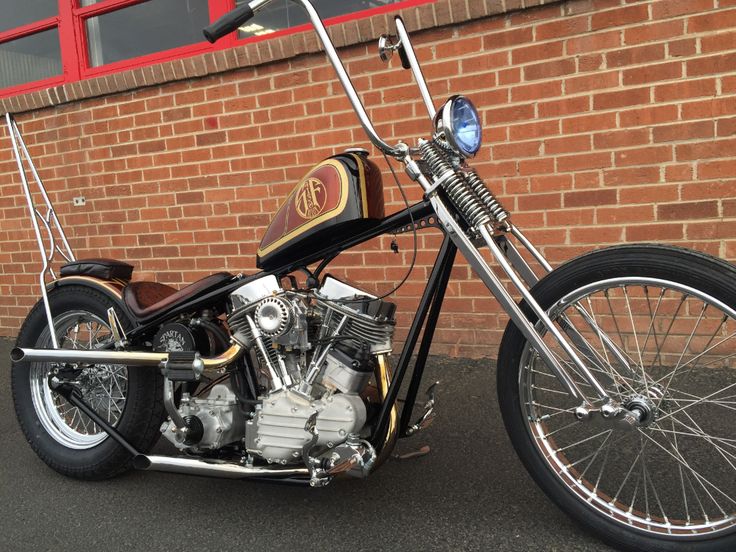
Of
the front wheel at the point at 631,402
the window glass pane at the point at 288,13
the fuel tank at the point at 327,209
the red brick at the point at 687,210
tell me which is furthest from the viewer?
the window glass pane at the point at 288,13

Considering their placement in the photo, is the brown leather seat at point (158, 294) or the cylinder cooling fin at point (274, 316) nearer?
the cylinder cooling fin at point (274, 316)

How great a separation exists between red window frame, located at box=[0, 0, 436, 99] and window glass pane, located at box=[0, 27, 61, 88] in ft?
0.16

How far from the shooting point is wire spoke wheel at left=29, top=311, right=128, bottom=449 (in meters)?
2.57

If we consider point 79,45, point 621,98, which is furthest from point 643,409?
point 79,45

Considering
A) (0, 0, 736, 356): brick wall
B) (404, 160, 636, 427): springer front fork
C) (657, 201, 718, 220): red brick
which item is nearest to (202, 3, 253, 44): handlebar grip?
(404, 160, 636, 427): springer front fork

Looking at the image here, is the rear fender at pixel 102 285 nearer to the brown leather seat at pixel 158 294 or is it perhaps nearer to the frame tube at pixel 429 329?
the brown leather seat at pixel 158 294

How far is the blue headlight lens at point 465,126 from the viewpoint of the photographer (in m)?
1.79

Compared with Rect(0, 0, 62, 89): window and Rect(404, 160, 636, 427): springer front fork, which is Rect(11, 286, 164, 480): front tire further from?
Rect(0, 0, 62, 89): window

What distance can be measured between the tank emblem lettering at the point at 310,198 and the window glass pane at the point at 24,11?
4.32 m

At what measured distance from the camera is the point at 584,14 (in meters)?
3.11

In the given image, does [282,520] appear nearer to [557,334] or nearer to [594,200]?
[557,334]

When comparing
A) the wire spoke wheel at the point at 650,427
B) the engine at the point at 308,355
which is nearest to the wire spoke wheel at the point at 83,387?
the engine at the point at 308,355

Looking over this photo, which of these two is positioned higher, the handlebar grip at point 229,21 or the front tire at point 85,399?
the handlebar grip at point 229,21

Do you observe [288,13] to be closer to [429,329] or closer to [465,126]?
[465,126]
